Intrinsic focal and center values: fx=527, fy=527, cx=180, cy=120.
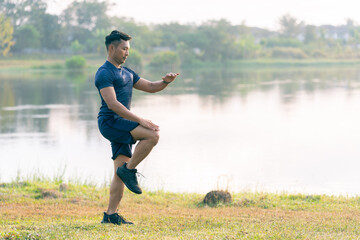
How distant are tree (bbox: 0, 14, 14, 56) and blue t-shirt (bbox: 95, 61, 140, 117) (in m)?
58.4

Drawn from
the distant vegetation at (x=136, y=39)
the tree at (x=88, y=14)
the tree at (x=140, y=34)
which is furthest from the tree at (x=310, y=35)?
the tree at (x=88, y=14)

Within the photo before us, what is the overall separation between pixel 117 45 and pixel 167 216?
199 centimetres

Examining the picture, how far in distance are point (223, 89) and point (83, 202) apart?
31.4m

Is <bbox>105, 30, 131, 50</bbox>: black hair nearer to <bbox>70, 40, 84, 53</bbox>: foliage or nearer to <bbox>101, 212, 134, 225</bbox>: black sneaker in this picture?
<bbox>101, 212, 134, 225</bbox>: black sneaker

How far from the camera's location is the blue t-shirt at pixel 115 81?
5137 millimetres

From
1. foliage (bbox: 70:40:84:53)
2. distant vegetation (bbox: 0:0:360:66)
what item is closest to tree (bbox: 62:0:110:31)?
distant vegetation (bbox: 0:0:360:66)

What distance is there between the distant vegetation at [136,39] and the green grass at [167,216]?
196ft

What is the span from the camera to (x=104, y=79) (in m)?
5.12

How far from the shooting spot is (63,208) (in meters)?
7.01

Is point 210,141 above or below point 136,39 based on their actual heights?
below

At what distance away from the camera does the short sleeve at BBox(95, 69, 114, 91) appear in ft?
16.8

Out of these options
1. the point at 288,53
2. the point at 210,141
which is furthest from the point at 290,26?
the point at 210,141

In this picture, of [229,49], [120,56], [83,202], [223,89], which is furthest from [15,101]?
[229,49]

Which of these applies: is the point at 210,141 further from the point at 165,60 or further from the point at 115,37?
the point at 165,60
